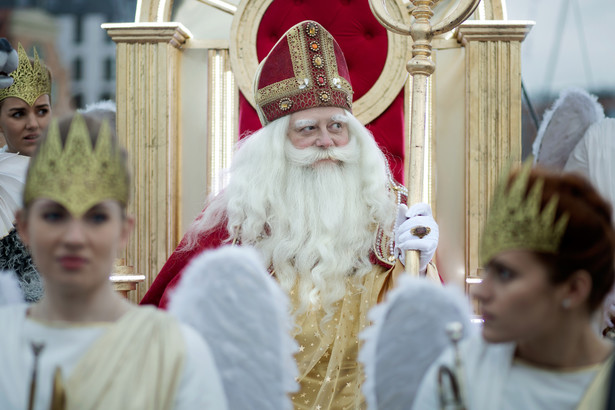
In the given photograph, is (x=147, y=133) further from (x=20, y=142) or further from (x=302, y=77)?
(x=302, y=77)

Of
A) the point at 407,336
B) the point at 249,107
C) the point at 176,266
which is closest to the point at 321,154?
the point at 176,266

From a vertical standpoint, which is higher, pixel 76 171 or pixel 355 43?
pixel 355 43

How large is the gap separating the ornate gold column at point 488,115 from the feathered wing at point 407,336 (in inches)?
82.0

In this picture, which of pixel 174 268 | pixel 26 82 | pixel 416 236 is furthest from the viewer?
pixel 26 82

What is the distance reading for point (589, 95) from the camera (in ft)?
12.9

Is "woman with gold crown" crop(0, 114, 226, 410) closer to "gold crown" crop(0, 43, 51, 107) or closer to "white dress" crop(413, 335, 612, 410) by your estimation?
"white dress" crop(413, 335, 612, 410)

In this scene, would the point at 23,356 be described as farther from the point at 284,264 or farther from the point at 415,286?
the point at 284,264

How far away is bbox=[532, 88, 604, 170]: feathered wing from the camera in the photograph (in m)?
3.81

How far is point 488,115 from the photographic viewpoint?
3773 millimetres

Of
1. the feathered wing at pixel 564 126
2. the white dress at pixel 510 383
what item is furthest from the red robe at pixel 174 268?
the feathered wing at pixel 564 126

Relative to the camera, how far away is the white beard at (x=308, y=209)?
285cm

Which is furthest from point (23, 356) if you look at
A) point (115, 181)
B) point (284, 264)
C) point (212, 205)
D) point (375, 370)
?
point (212, 205)

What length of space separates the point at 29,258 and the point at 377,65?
1.88 metres

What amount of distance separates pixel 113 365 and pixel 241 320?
1.13 ft
